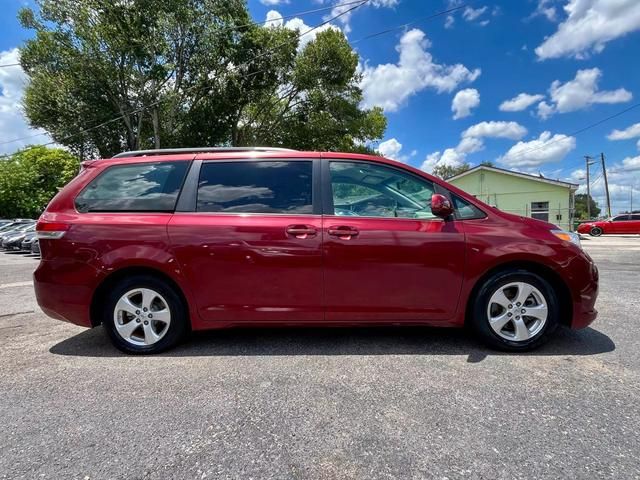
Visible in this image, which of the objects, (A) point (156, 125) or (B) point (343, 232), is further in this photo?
(A) point (156, 125)

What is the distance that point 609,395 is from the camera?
8.11 feet

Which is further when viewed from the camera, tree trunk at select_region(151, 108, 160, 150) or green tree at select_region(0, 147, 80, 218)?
green tree at select_region(0, 147, 80, 218)

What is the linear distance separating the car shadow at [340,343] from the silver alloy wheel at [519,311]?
0.19 m

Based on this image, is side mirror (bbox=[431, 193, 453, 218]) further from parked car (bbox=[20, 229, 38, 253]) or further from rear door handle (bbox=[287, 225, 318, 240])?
parked car (bbox=[20, 229, 38, 253])

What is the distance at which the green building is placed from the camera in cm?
2456

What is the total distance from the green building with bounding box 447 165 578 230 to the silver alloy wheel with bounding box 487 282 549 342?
23.8m

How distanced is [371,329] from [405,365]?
887 millimetres

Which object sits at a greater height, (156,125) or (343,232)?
(156,125)

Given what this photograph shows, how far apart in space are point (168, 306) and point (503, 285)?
9.41 ft

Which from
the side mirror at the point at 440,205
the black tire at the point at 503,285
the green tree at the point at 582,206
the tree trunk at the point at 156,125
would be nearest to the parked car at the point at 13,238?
the tree trunk at the point at 156,125

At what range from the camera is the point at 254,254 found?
3156mm

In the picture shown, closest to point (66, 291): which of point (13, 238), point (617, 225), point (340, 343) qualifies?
point (340, 343)

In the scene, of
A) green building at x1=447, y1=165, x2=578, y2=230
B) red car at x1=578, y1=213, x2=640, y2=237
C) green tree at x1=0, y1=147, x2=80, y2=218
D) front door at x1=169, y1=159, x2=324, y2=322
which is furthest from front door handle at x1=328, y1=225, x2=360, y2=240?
green tree at x1=0, y1=147, x2=80, y2=218

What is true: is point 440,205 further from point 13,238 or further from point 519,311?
point 13,238
